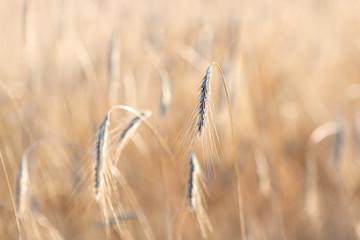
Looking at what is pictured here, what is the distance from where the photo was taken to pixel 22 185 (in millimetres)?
958

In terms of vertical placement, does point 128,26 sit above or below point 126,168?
above

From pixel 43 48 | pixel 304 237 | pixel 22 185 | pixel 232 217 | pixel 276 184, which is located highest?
pixel 43 48

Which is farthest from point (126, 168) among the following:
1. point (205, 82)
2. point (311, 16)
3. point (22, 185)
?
point (311, 16)

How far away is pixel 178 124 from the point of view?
2176 mm

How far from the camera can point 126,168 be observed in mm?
1915

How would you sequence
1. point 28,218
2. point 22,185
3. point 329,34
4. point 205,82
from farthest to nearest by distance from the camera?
1. point 329,34
2. point 28,218
3. point 22,185
4. point 205,82

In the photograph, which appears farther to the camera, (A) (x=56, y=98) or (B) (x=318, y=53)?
(B) (x=318, y=53)

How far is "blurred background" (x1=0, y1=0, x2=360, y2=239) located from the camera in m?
1.44

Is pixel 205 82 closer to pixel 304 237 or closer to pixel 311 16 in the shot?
pixel 304 237

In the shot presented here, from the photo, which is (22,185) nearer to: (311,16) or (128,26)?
(128,26)

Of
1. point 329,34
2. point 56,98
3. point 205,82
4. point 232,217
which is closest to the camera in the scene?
point 205,82

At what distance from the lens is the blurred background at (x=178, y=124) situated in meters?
1.44

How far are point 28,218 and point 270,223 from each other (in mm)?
1054

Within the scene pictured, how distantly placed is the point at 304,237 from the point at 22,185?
1220mm
